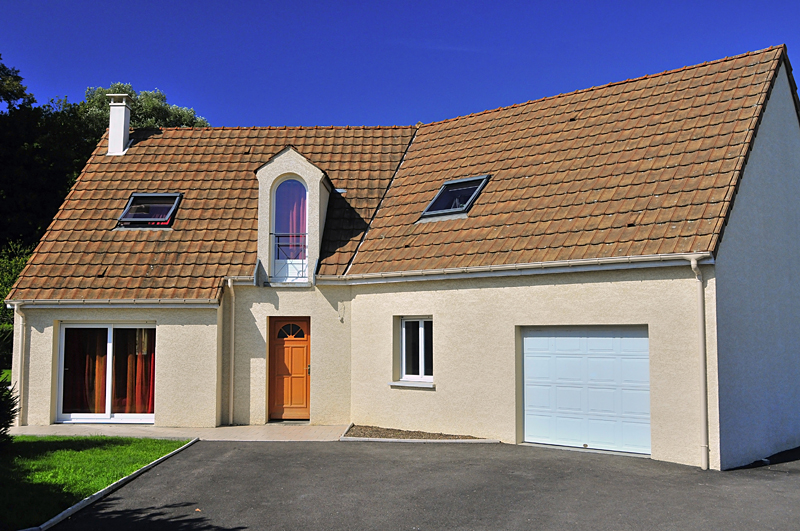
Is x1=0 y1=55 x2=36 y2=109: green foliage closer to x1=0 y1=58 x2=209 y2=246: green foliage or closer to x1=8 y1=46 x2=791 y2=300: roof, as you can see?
x1=0 y1=58 x2=209 y2=246: green foliage

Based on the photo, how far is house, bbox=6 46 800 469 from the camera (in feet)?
37.1

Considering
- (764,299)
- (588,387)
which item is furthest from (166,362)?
(764,299)

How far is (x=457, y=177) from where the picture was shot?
16.2m

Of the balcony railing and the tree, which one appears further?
the tree

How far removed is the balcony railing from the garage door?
5.74 metres

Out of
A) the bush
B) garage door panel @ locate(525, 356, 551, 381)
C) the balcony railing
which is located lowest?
the bush

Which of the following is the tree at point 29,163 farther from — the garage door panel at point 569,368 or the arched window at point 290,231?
the garage door panel at point 569,368

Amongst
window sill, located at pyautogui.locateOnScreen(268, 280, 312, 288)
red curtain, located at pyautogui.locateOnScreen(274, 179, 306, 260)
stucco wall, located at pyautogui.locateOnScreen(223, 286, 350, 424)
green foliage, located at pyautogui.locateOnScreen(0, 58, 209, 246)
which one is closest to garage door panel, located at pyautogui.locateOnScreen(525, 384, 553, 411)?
stucco wall, located at pyautogui.locateOnScreen(223, 286, 350, 424)

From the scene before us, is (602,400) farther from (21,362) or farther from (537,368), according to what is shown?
(21,362)

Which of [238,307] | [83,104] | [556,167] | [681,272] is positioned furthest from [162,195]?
[83,104]

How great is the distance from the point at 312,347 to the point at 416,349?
7.92 ft

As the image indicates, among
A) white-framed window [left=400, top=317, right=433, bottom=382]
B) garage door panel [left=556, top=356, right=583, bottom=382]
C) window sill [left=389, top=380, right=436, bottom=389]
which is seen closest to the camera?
garage door panel [left=556, top=356, right=583, bottom=382]

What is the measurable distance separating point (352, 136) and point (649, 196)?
951 cm

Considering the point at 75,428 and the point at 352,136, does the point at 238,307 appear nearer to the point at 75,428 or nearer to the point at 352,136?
the point at 75,428
